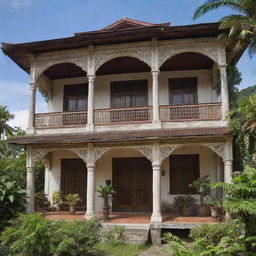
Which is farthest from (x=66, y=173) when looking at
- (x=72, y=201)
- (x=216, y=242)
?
(x=216, y=242)

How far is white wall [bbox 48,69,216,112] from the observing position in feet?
41.5

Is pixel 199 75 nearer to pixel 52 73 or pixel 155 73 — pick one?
pixel 155 73

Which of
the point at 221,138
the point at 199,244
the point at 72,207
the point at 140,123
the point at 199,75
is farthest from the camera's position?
the point at 199,75

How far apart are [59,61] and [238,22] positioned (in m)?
7.02

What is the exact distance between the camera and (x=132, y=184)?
12.7 m

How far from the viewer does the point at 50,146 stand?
11141 mm

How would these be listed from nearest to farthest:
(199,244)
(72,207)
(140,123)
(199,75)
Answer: (199,244)
(140,123)
(72,207)
(199,75)

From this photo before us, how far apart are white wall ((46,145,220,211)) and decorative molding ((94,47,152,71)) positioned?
4161 mm

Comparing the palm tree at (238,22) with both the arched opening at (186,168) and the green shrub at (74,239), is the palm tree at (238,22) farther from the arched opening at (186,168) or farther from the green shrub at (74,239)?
the green shrub at (74,239)

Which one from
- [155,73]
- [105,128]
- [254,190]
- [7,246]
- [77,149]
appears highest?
[155,73]

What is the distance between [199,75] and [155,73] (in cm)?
302

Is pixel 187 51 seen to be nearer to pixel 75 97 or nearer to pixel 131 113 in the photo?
pixel 131 113

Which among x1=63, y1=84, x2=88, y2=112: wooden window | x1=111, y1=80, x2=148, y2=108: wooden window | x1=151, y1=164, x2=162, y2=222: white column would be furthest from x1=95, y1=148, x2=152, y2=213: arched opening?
x1=63, y1=84, x2=88, y2=112: wooden window

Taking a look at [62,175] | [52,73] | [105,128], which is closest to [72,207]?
[62,175]
